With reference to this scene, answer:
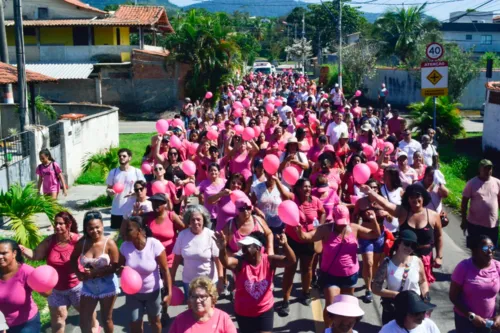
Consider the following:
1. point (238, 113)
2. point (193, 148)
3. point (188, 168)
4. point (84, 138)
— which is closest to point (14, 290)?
point (188, 168)

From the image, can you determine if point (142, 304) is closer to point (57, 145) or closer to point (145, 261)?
point (145, 261)

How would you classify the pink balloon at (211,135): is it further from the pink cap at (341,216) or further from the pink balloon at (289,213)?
the pink cap at (341,216)

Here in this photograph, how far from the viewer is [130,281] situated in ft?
16.5

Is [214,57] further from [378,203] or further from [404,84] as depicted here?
[378,203]

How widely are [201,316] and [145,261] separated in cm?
150

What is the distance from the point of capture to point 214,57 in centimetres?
2870

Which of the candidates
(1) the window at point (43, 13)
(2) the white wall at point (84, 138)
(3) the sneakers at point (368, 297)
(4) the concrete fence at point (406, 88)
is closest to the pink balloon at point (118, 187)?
(3) the sneakers at point (368, 297)

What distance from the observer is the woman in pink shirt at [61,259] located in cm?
550

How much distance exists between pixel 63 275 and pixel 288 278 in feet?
8.13

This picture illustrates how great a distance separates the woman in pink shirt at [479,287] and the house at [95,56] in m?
26.3

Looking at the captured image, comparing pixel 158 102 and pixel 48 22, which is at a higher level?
pixel 48 22

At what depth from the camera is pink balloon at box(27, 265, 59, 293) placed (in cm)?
488

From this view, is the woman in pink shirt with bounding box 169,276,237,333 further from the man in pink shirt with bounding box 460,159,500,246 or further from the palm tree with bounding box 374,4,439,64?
the palm tree with bounding box 374,4,439,64

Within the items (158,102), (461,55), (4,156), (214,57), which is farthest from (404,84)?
(4,156)
